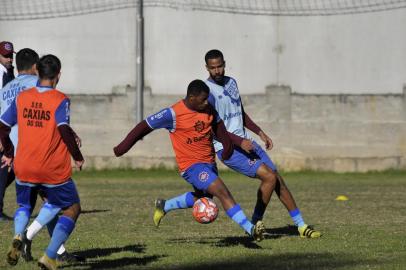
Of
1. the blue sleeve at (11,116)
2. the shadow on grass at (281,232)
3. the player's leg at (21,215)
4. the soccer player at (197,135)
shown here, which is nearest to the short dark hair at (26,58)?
the soccer player at (197,135)

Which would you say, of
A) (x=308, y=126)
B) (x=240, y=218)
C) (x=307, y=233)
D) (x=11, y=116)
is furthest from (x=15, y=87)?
(x=308, y=126)

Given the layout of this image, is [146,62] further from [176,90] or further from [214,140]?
[214,140]

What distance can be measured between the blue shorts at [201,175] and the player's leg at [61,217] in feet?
6.74

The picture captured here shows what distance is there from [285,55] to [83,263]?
49.4 ft

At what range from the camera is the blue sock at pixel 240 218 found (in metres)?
10.1

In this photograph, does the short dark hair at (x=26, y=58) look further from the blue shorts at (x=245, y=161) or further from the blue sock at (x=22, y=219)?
the blue shorts at (x=245, y=161)

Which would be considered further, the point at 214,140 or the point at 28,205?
the point at 214,140

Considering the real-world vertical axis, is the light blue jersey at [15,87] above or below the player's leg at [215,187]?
above

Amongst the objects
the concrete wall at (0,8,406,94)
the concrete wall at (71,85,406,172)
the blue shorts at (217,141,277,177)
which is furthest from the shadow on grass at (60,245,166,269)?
the concrete wall at (0,8,406,94)

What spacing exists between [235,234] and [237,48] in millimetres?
12293

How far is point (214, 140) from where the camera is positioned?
37.3 ft

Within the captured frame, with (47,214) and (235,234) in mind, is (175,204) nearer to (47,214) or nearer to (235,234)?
(235,234)

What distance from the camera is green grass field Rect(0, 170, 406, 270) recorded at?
9430 millimetres

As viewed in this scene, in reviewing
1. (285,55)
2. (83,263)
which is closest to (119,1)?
(285,55)
